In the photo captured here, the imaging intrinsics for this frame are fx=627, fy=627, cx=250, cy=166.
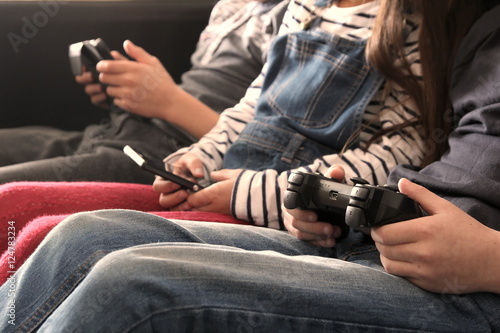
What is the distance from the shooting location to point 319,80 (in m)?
0.88

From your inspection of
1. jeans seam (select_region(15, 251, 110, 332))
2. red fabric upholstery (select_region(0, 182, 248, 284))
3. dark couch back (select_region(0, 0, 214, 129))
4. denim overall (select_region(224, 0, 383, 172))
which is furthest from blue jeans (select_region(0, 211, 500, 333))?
dark couch back (select_region(0, 0, 214, 129))

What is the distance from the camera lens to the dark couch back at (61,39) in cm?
126

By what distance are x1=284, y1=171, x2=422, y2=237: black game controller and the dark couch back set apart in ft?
2.63

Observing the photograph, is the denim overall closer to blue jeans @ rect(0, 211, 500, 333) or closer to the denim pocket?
the denim pocket

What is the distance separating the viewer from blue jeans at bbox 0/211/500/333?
0.49 m

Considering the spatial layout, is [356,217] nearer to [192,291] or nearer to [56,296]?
[192,291]

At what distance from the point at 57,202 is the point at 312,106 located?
1.21ft

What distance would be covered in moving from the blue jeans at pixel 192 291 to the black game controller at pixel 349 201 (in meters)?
Answer: 0.06

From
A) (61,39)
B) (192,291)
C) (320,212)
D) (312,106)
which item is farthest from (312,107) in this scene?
(61,39)

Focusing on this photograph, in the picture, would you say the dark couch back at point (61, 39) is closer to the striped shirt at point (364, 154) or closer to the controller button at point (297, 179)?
the striped shirt at point (364, 154)

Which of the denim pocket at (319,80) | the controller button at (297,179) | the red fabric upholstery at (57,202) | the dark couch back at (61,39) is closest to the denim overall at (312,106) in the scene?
the denim pocket at (319,80)

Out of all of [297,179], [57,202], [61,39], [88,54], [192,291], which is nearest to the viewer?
[192,291]

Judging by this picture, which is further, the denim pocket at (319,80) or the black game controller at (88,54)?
the black game controller at (88,54)

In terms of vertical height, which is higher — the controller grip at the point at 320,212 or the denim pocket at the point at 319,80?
the denim pocket at the point at 319,80
